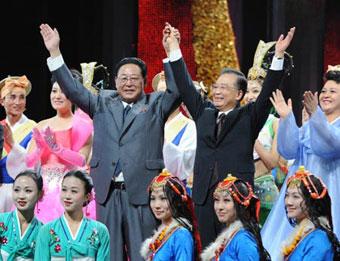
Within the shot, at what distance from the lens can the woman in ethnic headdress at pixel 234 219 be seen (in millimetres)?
6785

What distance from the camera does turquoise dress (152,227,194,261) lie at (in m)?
6.91

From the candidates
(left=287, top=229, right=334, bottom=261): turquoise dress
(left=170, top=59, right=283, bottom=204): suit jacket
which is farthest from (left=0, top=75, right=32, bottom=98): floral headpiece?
(left=287, top=229, right=334, bottom=261): turquoise dress

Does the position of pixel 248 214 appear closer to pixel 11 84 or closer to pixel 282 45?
pixel 282 45

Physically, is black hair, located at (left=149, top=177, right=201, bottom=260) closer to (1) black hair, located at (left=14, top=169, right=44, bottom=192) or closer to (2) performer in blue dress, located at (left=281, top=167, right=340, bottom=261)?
(2) performer in blue dress, located at (left=281, top=167, right=340, bottom=261)

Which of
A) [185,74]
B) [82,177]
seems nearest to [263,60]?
[185,74]

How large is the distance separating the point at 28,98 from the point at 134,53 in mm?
1055

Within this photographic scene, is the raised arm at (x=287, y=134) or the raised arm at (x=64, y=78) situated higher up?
the raised arm at (x=64, y=78)

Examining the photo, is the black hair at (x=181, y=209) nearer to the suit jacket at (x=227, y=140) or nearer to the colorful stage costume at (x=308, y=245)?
the suit jacket at (x=227, y=140)

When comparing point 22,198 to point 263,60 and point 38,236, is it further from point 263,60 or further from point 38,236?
point 263,60

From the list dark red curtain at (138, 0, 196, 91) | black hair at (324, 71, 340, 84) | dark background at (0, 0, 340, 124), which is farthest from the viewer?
dark red curtain at (138, 0, 196, 91)

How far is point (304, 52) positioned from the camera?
11.4 m

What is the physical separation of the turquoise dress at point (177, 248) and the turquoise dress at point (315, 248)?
62 cm

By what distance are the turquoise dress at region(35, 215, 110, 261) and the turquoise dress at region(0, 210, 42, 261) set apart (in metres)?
0.25

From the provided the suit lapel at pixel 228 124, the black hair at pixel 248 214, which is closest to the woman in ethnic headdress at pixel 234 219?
the black hair at pixel 248 214
